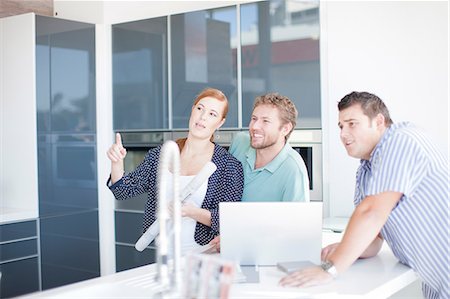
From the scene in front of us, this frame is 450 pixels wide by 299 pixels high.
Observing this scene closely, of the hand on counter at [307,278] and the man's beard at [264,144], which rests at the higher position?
the man's beard at [264,144]

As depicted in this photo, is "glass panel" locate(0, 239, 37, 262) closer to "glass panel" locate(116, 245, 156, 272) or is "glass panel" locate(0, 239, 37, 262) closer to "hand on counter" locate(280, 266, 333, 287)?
"glass panel" locate(116, 245, 156, 272)

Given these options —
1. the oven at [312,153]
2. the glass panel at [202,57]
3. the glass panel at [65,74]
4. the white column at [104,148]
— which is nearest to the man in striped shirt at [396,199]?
the oven at [312,153]

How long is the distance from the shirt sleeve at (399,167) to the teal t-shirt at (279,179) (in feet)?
1.75

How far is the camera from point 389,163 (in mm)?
1961

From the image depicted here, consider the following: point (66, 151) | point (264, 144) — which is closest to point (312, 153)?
point (264, 144)

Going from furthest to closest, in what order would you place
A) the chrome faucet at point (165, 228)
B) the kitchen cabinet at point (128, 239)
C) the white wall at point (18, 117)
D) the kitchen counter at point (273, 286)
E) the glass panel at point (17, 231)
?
A: 1. the kitchen cabinet at point (128, 239)
2. the white wall at point (18, 117)
3. the glass panel at point (17, 231)
4. the kitchen counter at point (273, 286)
5. the chrome faucet at point (165, 228)

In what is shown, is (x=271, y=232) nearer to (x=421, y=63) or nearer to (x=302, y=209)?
(x=302, y=209)

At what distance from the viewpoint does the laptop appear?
208cm

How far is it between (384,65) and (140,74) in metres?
1.94

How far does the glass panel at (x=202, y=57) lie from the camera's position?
13.7 feet

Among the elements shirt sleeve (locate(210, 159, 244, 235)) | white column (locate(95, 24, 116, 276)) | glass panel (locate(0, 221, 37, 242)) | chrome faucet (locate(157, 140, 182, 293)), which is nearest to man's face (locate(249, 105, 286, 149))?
shirt sleeve (locate(210, 159, 244, 235))

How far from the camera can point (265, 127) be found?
2.57 meters

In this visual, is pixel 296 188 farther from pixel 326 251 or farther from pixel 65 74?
pixel 65 74

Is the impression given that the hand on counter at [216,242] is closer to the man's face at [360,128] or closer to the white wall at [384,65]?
the man's face at [360,128]
